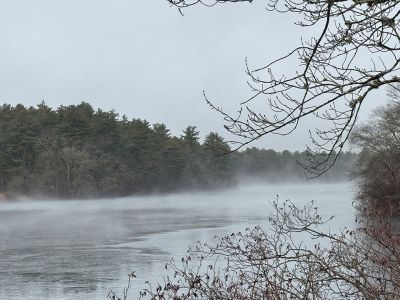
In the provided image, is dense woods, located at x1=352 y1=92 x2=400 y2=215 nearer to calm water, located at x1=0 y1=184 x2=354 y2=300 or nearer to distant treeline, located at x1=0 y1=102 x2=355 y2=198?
calm water, located at x1=0 y1=184 x2=354 y2=300

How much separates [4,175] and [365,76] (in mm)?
73064

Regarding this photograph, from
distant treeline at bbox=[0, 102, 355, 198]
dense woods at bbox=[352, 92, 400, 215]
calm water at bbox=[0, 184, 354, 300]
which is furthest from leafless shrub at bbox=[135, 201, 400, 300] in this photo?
distant treeline at bbox=[0, 102, 355, 198]

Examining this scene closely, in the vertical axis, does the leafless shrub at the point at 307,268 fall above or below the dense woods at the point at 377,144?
below

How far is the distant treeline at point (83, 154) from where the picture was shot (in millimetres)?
72812

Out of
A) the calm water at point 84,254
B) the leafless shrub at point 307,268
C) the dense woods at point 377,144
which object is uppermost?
the dense woods at point 377,144

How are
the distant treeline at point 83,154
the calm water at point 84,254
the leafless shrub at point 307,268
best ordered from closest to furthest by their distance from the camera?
the leafless shrub at point 307,268 < the calm water at point 84,254 < the distant treeline at point 83,154

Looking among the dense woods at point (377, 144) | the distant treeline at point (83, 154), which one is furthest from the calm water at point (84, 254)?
the distant treeline at point (83, 154)

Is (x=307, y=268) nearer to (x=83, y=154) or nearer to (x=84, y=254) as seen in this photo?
(x=84, y=254)

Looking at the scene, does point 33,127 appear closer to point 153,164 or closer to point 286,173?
point 153,164

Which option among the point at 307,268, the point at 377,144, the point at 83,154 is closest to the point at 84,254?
the point at 307,268

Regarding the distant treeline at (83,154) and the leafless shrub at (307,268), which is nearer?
the leafless shrub at (307,268)

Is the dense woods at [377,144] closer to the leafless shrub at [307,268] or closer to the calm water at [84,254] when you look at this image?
the calm water at [84,254]

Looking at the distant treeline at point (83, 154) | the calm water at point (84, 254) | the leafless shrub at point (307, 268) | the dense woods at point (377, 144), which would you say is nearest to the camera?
the leafless shrub at point (307, 268)

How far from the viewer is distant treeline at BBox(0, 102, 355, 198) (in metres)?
72.8
